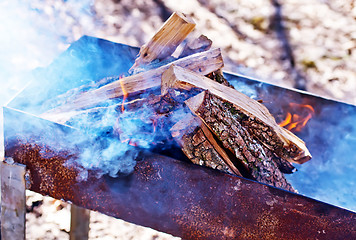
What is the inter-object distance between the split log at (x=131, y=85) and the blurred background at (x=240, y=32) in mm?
2115

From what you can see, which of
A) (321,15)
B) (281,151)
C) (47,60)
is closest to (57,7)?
(47,60)

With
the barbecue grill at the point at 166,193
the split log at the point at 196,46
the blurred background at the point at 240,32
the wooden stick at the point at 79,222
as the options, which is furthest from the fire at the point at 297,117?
the wooden stick at the point at 79,222

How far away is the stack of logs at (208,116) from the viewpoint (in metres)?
1.62

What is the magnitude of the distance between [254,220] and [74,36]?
10.8ft

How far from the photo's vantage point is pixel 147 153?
1652 millimetres

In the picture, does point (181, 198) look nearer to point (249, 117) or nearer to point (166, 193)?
point (166, 193)

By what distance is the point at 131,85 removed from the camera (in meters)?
1.83

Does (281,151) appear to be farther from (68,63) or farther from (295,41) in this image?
(295,41)

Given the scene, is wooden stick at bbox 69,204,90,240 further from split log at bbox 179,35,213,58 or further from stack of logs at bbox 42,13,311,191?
split log at bbox 179,35,213,58

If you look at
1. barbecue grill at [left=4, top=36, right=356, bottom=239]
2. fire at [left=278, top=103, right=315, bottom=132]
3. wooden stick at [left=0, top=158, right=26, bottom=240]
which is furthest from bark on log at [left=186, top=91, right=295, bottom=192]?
wooden stick at [left=0, top=158, right=26, bottom=240]

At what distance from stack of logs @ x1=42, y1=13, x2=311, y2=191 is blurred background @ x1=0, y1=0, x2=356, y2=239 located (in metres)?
2.15

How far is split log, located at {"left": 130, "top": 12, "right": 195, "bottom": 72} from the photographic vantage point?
1.97m

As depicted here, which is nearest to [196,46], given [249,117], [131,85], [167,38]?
[167,38]

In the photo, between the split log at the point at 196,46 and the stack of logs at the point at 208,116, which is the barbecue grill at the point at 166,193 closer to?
the stack of logs at the point at 208,116
